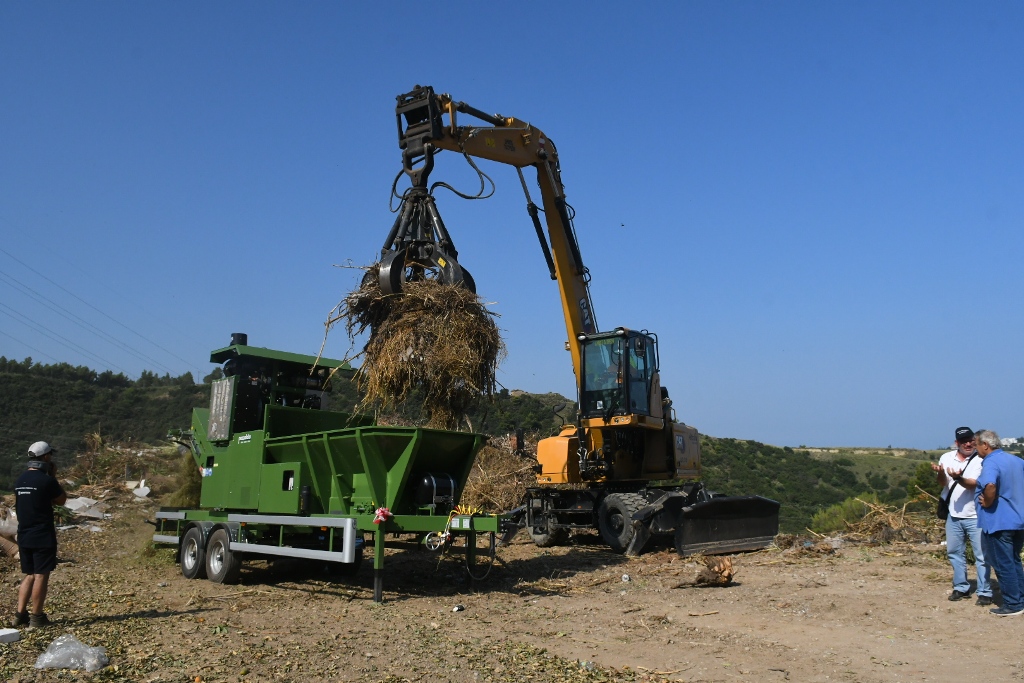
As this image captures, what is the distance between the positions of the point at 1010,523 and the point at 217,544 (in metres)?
8.57

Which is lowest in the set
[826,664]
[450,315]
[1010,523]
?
[826,664]

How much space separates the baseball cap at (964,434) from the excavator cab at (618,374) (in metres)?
5.38

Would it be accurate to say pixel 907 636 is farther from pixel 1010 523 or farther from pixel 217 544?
pixel 217 544

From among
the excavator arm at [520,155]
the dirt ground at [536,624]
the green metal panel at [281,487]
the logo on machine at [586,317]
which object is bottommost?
the dirt ground at [536,624]

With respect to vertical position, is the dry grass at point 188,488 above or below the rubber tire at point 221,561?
above

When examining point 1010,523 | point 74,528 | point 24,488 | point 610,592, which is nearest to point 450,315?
point 610,592

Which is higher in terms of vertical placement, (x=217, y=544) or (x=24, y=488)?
(x=24, y=488)

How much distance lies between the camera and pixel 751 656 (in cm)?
592

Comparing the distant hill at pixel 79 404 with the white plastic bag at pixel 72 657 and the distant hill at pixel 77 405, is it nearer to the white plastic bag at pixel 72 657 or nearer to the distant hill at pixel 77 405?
the distant hill at pixel 77 405

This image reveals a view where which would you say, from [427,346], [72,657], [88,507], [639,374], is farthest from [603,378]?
[88,507]

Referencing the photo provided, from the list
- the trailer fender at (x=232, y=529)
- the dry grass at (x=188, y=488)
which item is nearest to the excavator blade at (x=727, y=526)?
the trailer fender at (x=232, y=529)

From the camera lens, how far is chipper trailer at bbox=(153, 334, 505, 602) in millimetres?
8531

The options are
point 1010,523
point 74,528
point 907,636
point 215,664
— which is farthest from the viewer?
point 74,528

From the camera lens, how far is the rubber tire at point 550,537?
1348 centimetres
